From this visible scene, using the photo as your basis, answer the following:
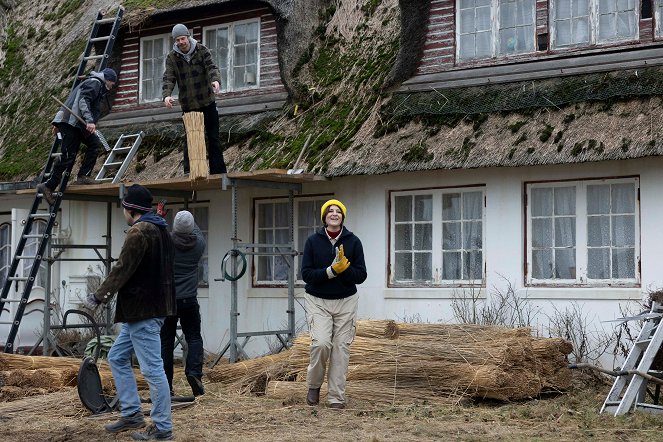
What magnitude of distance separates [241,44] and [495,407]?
7.30 metres

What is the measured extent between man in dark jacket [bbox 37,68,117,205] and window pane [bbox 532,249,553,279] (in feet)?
17.7

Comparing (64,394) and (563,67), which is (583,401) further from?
(64,394)

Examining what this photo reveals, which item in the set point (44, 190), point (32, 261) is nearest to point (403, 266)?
point (44, 190)

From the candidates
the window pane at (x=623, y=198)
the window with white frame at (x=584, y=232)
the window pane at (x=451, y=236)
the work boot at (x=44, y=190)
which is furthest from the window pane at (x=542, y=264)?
the work boot at (x=44, y=190)

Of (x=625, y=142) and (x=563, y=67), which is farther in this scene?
(x=563, y=67)

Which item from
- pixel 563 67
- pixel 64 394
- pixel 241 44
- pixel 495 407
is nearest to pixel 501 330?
pixel 495 407

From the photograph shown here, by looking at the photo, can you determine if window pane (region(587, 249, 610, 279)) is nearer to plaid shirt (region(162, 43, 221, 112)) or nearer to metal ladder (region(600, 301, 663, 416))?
metal ladder (region(600, 301, 663, 416))

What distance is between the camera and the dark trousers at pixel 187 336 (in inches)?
422

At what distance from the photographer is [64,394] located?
11.0 meters

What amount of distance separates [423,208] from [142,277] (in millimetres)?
5762

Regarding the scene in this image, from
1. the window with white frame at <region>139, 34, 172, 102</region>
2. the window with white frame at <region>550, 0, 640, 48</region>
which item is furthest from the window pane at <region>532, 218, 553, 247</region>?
the window with white frame at <region>139, 34, 172, 102</region>

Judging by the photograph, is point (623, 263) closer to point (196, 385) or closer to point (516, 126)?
point (516, 126)

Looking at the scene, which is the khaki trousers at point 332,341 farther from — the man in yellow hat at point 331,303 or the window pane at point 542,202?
the window pane at point 542,202

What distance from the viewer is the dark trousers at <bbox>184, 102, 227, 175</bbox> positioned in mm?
14023
